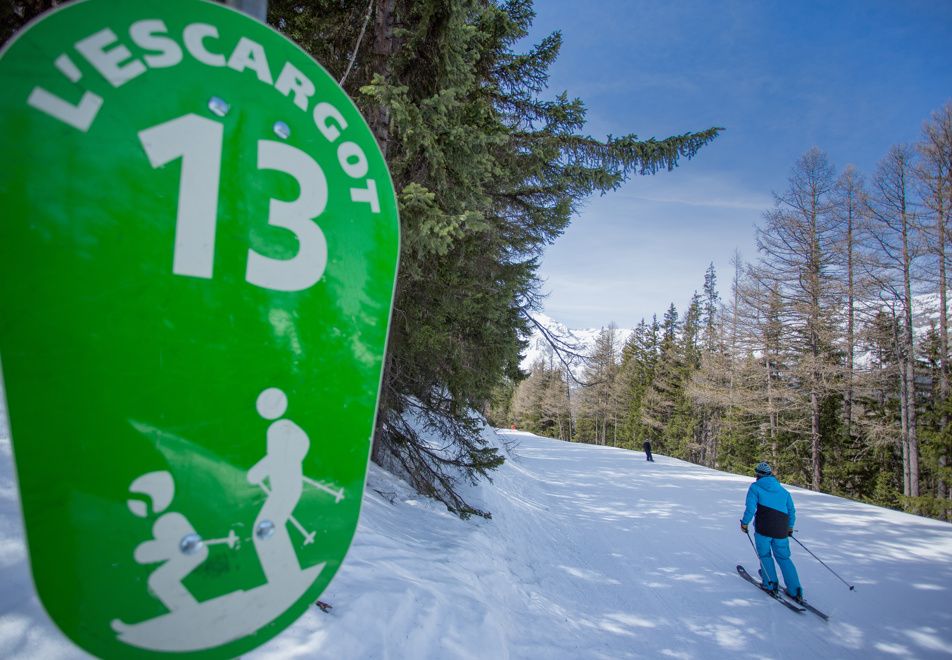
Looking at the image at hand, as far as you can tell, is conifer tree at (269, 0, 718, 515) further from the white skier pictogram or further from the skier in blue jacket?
the skier in blue jacket

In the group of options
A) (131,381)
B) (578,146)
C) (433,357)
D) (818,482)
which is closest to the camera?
(131,381)

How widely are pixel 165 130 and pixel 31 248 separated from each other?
0.32m

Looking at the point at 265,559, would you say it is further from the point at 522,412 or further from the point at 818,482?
the point at 522,412

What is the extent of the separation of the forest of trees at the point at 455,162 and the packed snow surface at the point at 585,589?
52.9 inches

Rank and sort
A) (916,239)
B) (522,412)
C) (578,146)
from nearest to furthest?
1. (578,146)
2. (916,239)
3. (522,412)

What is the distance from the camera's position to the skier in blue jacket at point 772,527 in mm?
5043

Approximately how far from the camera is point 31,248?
0.71 meters

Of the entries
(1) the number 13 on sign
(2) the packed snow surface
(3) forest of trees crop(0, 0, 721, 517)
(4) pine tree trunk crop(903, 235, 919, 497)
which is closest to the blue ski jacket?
(2) the packed snow surface

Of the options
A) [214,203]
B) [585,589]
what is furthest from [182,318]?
[585,589]

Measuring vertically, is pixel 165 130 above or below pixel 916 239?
below

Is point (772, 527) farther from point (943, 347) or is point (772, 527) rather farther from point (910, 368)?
point (943, 347)

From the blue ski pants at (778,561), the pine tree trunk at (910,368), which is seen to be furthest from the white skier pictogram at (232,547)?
the pine tree trunk at (910,368)

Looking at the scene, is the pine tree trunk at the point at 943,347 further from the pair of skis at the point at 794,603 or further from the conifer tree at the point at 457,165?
the conifer tree at the point at 457,165

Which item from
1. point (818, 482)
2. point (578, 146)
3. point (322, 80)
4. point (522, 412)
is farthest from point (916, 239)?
point (522, 412)
